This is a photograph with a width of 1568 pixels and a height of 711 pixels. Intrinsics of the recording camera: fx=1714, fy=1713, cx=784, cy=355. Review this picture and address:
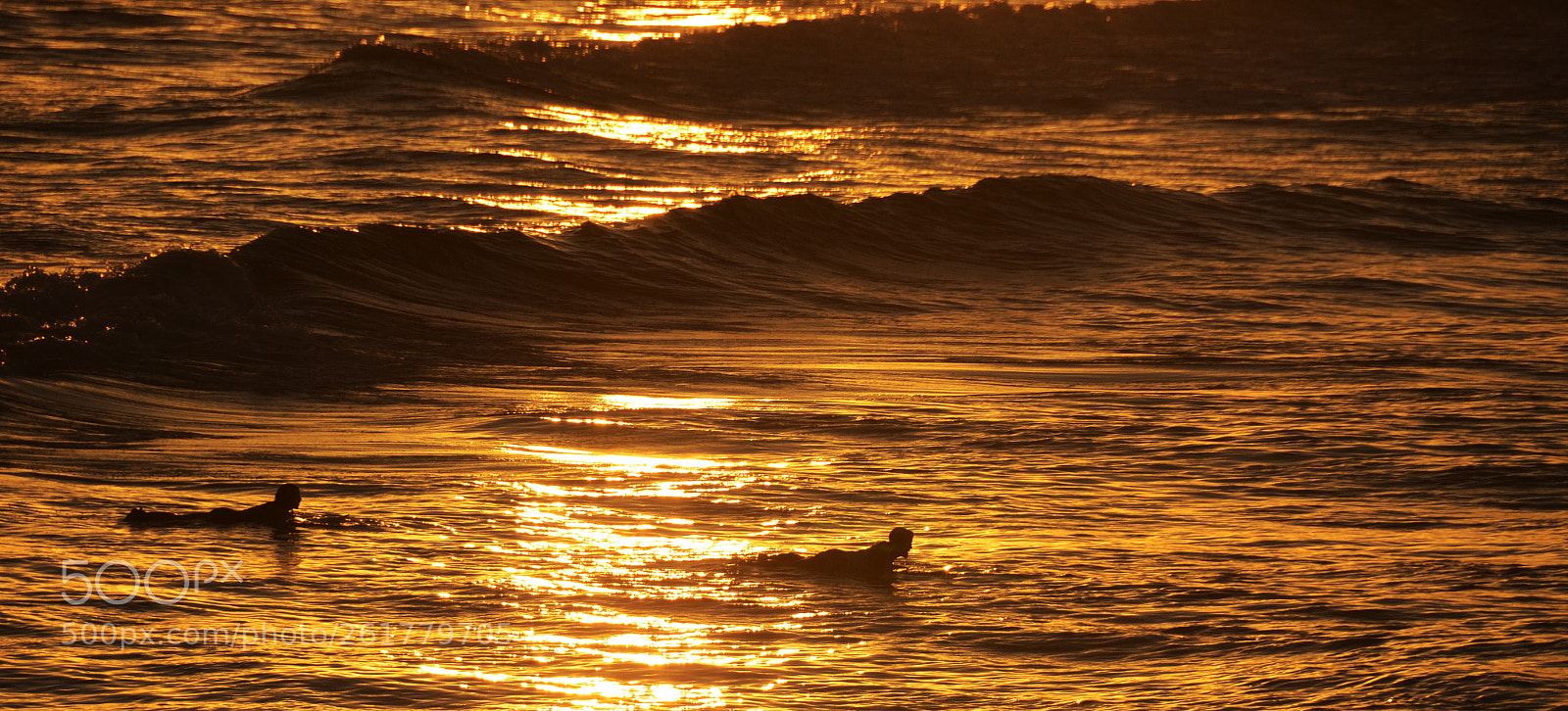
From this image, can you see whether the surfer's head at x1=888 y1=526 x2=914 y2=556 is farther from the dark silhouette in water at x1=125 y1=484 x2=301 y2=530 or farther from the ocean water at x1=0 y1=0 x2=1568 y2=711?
the dark silhouette in water at x1=125 y1=484 x2=301 y2=530

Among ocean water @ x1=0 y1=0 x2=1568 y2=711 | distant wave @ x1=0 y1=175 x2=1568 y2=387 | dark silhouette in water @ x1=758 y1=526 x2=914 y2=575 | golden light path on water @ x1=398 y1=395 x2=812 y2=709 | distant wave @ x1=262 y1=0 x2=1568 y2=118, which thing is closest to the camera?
golden light path on water @ x1=398 y1=395 x2=812 y2=709

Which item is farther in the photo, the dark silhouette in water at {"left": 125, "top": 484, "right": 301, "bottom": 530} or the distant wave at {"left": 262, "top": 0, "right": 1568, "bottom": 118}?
the distant wave at {"left": 262, "top": 0, "right": 1568, "bottom": 118}

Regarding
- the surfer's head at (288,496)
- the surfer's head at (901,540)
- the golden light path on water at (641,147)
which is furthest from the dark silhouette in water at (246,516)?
the golden light path on water at (641,147)

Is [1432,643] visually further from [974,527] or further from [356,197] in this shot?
[356,197]

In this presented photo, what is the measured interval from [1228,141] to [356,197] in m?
14.8

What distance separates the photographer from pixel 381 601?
19.4 ft

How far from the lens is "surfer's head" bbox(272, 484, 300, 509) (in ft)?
21.9

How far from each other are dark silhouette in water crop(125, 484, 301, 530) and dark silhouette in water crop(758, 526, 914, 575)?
185 centimetres

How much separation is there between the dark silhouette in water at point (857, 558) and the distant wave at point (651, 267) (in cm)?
485

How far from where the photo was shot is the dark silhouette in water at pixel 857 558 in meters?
6.38

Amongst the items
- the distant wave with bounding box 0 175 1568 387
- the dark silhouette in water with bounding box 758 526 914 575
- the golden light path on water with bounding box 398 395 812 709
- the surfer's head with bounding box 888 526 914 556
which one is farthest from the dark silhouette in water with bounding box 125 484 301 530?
the distant wave with bounding box 0 175 1568 387

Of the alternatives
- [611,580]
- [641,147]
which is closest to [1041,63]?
[641,147]

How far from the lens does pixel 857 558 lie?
21.2 feet

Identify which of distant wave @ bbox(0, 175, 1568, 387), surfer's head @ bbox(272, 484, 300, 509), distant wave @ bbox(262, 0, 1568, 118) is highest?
distant wave @ bbox(262, 0, 1568, 118)
